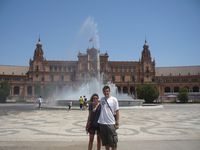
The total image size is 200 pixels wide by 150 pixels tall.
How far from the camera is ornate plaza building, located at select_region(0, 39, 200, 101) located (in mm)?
99000

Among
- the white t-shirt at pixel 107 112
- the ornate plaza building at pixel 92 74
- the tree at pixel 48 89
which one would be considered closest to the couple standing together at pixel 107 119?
the white t-shirt at pixel 107 112

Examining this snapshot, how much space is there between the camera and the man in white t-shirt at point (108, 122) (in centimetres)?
662

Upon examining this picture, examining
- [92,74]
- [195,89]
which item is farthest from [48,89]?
[195,89]

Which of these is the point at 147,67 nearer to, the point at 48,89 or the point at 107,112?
the point at 48,89

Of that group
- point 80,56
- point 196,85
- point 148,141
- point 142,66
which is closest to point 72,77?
point 80,56

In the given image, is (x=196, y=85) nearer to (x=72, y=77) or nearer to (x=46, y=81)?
(x=72, y=77)

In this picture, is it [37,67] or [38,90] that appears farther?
[37,67]

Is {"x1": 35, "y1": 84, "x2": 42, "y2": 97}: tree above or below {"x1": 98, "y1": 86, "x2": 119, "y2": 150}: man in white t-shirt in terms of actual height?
above

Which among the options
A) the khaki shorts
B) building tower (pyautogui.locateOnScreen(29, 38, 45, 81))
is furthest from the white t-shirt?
building tower (pyautogui.locateOnScreen(29, 38, 45, 81))

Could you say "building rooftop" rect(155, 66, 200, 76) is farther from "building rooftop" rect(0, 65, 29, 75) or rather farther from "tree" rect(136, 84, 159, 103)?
"building rooftop" rect(0, 65, 29, 75)

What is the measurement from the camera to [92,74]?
9806cm

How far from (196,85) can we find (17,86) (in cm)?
7083

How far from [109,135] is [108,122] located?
0.34 meters

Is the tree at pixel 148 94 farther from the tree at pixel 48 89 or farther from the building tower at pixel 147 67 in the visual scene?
the building tower at pixel 147 67
